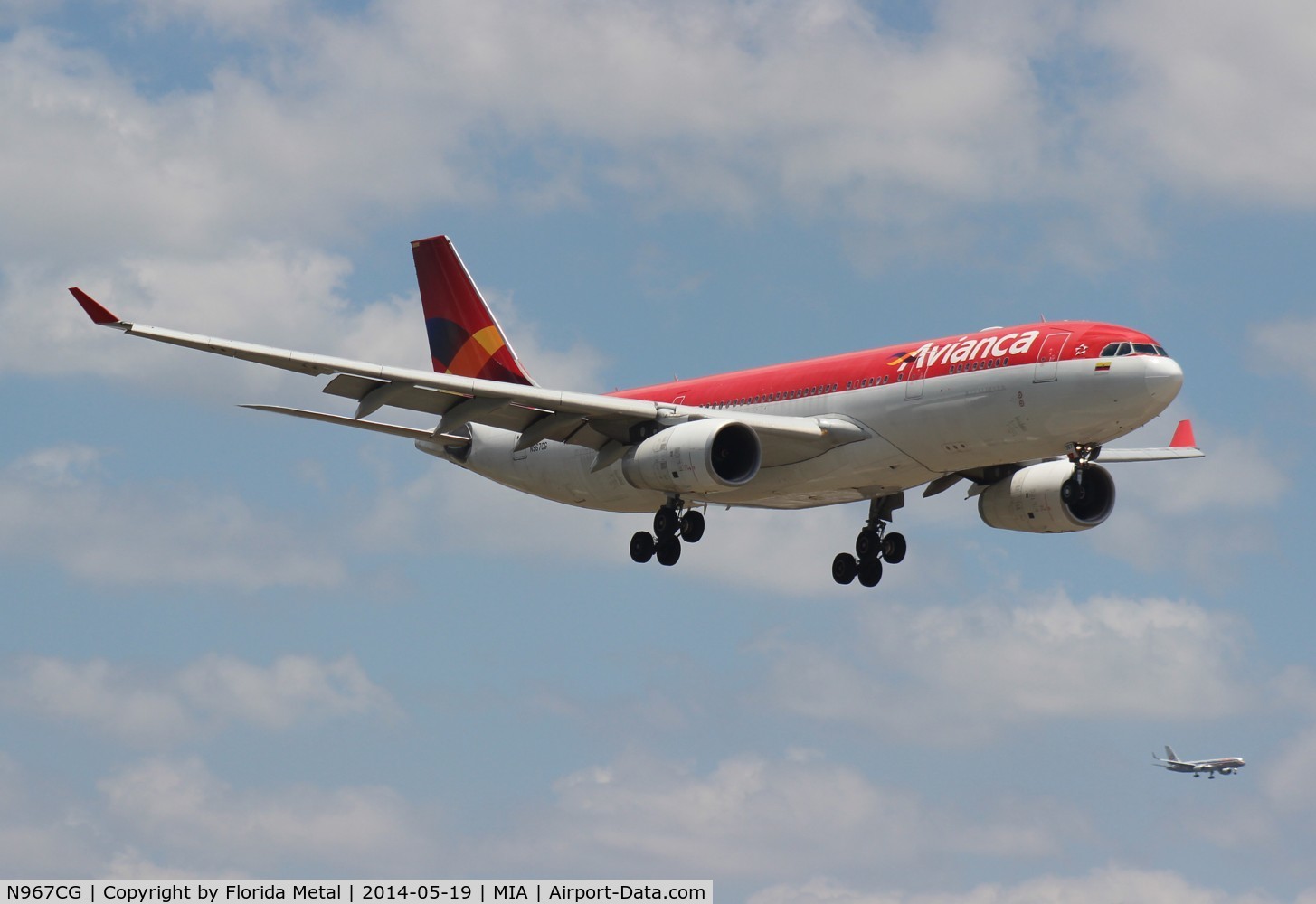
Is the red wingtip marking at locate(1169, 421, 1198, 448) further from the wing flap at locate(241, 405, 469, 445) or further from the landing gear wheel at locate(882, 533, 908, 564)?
the wing flap at locate(241, 405, 469, 445)

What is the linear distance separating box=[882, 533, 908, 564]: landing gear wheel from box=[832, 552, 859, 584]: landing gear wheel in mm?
888

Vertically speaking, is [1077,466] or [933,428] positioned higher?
[933,428]

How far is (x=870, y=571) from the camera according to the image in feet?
157

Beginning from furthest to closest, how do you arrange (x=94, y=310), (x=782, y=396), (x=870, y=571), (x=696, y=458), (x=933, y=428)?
(x=870, y=571)
(x=782, y=396)
(x=696, y=458)
(x=933, y=428)
(x=94, y=310)

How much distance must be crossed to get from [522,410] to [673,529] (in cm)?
516

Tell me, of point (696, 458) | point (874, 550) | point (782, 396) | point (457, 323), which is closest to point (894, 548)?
point (874, 550)

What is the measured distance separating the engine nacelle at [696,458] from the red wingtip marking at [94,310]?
1263cm

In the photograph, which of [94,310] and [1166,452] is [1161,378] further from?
[94,310]

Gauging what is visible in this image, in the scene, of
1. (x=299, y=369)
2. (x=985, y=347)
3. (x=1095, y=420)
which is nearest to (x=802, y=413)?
(x=985, y=347)

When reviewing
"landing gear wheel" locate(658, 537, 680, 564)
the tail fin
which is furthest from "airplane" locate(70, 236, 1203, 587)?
the tail fin

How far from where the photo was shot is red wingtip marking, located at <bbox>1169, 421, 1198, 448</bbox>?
5066 cm

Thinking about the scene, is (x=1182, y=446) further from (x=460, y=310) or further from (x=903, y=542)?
(x=460, y=310)

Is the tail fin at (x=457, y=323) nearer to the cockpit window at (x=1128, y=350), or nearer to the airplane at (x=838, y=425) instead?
the airplane at (x=838, y=425)

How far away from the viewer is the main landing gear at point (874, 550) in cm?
4769
